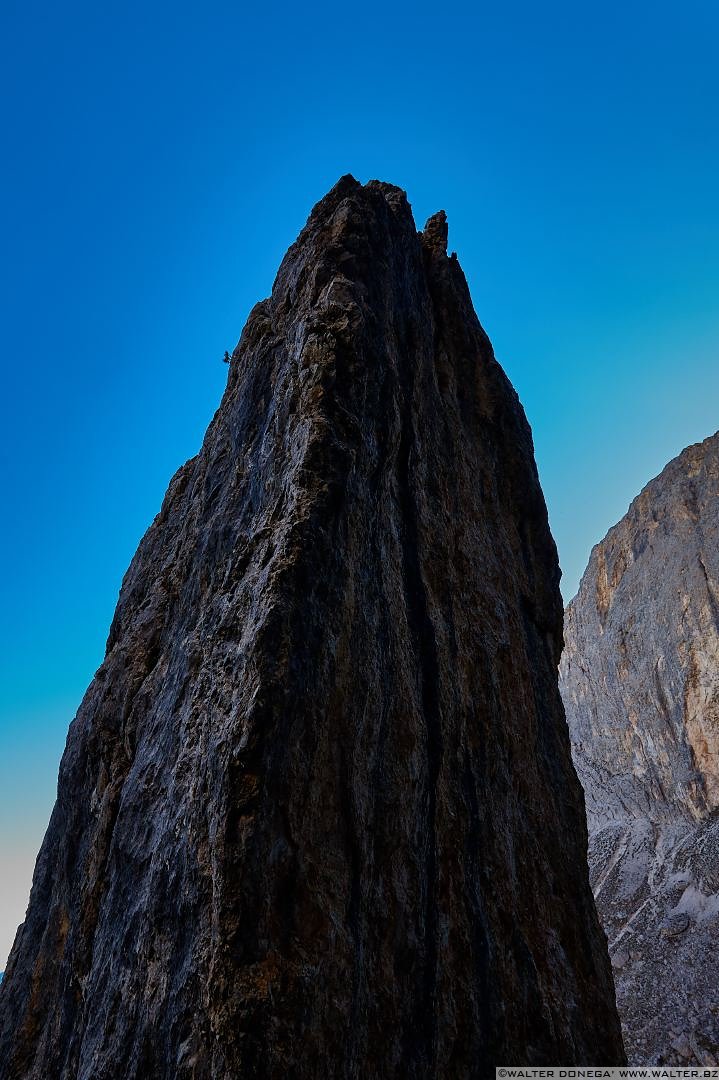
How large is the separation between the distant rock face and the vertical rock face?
1101 inches

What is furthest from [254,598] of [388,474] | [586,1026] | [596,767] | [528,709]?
[596,767]

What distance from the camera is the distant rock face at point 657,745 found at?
3234cm

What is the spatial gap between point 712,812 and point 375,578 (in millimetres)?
45295

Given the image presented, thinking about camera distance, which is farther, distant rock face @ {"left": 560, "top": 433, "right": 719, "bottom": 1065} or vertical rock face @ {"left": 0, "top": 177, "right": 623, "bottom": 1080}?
distant rock face @ {"left": 560, "top": 433, "right": 719, "bottom": 1065}

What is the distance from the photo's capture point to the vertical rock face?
467cm

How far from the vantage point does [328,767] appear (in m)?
5.34

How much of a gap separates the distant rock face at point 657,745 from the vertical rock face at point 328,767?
28.0 meters

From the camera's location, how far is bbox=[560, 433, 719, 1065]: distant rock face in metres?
32.3

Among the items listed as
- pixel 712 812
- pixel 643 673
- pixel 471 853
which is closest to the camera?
pixel 471 853

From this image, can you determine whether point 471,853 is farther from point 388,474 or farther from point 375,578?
point 388,474

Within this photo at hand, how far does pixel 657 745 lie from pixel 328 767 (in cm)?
5093

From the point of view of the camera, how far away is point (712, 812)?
42562mm

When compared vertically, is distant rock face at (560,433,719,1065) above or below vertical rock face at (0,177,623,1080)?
above

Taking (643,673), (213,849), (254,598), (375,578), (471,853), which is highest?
(643,673)
